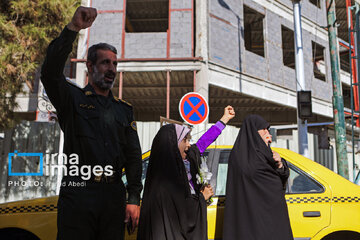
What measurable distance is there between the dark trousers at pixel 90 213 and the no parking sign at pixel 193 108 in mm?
4586

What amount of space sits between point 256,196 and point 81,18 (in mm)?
2253

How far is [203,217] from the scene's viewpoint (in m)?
2.90

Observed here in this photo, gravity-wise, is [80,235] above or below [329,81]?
below

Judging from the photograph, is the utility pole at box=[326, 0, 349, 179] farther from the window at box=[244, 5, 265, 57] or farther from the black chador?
the black chador

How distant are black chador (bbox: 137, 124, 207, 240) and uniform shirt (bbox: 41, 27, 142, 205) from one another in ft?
1.72

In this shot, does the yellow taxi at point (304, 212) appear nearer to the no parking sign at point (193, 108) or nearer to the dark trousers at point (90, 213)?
the dark trousers at point (90, 213)

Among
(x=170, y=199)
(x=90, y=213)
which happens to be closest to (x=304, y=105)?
(x=170, y=199)

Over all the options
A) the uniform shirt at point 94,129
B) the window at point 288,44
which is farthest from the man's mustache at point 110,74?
the window at point 288,44

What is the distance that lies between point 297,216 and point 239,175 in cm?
78

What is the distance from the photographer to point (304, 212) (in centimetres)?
324

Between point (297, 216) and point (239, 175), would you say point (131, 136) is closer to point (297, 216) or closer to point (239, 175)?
point (239, 175)

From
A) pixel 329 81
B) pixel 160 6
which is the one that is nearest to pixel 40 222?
pixel 160 6

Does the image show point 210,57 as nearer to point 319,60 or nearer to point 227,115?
point 227,115

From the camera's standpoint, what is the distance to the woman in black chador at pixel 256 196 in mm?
2967
